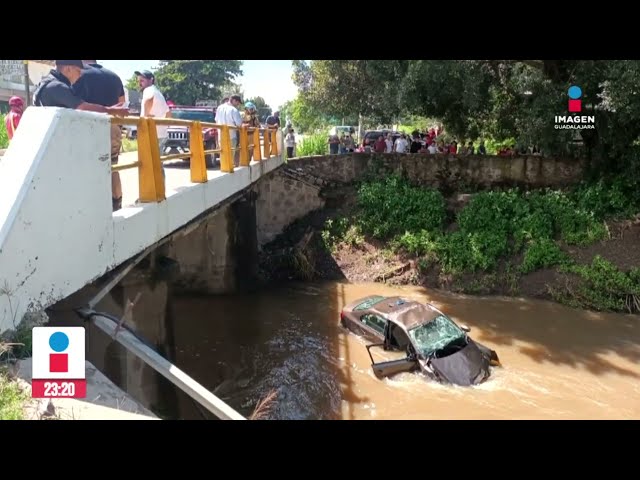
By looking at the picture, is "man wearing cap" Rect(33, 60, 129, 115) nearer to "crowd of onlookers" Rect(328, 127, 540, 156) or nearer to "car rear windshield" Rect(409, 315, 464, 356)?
"car rear windshield" Rect(409, 315, 464, 356)

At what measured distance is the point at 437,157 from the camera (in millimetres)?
19656

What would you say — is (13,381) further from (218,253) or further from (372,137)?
(372,137)

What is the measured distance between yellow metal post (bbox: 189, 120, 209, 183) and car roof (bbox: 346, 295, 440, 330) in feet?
15.1

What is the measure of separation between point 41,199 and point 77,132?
70cm

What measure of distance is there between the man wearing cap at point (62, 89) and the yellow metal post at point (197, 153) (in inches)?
76.2

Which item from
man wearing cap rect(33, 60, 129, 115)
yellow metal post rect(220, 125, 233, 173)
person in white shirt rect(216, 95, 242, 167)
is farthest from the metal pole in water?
person in white shirt rect(216, 95, 242, 167)

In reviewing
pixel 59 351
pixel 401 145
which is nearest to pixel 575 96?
pixel 401 145

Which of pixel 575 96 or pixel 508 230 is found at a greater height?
pixel 575 96

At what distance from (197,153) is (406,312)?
5.08 m

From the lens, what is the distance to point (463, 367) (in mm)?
9477

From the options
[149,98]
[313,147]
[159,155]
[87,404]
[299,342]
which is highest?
[313,147]

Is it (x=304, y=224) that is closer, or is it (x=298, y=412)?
(x=298, y=412)

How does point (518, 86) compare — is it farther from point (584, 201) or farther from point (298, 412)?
point (298, 412)
